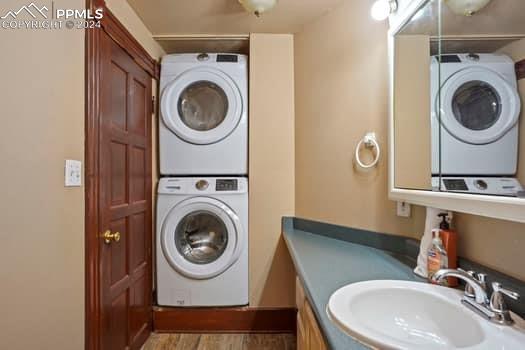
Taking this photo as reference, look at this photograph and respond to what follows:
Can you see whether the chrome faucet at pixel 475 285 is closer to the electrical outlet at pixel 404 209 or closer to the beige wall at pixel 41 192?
the electrical outlet at pixel 404 209

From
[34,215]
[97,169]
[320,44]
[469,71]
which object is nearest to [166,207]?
[97,169]

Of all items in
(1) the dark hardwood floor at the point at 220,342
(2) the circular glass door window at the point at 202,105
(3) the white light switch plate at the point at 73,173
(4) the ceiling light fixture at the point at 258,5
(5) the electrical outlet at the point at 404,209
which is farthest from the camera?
(2) the circular glass door window at the point at 202,105

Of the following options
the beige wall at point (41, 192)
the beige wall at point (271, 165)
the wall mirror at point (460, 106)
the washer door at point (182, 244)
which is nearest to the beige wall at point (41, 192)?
the beige wall at point (41, 192)

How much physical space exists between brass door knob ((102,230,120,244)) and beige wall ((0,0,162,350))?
0.17 meters

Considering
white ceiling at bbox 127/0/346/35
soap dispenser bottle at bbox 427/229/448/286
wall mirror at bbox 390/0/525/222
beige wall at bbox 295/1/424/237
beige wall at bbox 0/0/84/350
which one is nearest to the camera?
wall mirror at bbox 390/0/525/222

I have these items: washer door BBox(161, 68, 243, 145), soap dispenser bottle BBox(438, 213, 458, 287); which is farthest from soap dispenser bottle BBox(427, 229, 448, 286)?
washer door BBox(161, 68, 243, 145)

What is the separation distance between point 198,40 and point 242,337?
2281mm

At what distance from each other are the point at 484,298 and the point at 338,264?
1.79ft

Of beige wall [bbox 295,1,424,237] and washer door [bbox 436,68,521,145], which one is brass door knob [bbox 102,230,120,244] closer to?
beige wall [bbox 295,1,424,237]

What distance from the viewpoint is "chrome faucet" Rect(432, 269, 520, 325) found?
2.26ft

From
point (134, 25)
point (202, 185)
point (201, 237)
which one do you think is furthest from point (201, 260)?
point (134, 25)

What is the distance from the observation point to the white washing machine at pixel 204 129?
6.88 ft

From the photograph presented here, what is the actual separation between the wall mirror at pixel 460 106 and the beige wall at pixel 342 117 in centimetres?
16

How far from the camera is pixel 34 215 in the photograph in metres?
0.98
